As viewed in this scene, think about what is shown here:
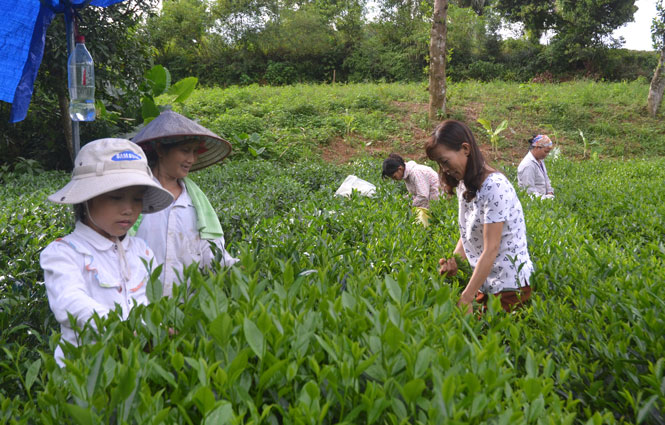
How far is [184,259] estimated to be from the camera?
284cm

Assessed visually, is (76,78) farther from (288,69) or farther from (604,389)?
(288,69)

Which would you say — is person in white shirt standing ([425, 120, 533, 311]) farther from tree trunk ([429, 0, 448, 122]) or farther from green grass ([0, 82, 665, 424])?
tree trunk ([429, 0, 448, 122])

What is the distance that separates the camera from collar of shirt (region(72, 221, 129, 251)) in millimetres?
2096

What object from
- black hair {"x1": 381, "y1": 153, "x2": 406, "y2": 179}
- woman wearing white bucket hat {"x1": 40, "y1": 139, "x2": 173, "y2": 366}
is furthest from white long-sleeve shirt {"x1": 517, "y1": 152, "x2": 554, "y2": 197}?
woman wearing white bucket hat {"x1": 40, "y1": 139, "x2": 173, "y2": 366}

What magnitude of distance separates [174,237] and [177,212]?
15 cm

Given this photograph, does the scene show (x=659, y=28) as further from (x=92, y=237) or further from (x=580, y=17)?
(x=92, y=237)

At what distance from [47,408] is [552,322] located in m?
2.00

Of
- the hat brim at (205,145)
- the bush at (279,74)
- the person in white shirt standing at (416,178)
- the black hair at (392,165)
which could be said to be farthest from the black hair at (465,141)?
the bush at (279,74)

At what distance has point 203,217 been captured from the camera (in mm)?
2826

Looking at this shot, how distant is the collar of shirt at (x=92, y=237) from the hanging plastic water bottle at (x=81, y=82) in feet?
3.68

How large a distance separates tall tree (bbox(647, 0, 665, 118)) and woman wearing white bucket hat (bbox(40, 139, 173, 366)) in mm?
18810

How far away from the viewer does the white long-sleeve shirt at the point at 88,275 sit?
6.11 feet

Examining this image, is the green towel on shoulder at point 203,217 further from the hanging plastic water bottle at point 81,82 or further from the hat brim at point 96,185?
the hanging plastic water bottle at point 81,82

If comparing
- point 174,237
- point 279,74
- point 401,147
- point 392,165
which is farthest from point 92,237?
point 279,74
